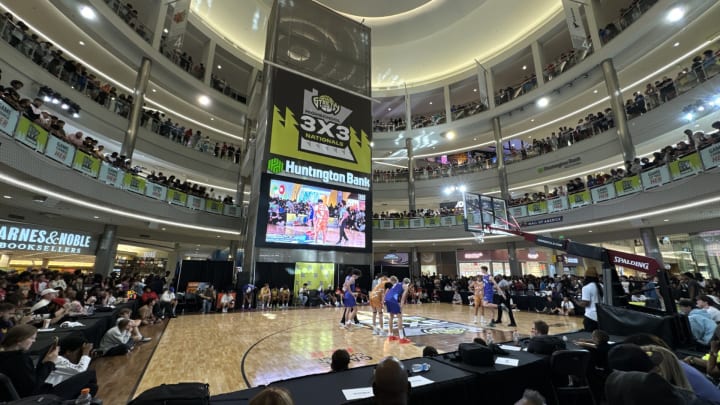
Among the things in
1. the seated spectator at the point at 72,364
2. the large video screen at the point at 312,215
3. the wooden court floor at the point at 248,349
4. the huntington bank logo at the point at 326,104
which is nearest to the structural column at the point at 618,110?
the wooden court floor at the point at 248,349

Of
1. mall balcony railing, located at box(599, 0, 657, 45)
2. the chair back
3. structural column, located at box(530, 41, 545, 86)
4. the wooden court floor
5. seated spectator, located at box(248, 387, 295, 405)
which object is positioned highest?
structural column, located at box(530, 41, 545, 86)

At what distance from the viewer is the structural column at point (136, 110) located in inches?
598

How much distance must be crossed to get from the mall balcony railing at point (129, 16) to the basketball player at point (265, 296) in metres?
14.0

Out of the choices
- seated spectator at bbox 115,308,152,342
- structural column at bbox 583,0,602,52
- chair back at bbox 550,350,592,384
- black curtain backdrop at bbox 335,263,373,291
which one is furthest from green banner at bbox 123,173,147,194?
structural column at bbox 583,0,602,52

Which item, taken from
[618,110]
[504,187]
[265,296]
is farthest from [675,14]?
[265,296]

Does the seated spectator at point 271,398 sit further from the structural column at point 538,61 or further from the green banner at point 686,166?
the structural column at point 538,61

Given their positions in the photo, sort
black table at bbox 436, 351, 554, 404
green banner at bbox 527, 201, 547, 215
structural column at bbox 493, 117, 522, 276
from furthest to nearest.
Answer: structural column at bbox 493, 117, 522, 276 < green banner at bbox 527, 201, 547, 215 < black table at bbox 436, 351, 554, 404

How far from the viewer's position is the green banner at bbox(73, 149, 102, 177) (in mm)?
9711

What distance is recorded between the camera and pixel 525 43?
2062cm

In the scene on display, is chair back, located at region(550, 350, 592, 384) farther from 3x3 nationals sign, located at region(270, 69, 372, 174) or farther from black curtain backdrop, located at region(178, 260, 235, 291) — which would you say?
3x3 nationals sign, located at region(270, 69, 372, 174)

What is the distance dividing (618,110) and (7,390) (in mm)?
20889

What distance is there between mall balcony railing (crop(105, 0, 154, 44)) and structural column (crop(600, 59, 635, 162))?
2360cm

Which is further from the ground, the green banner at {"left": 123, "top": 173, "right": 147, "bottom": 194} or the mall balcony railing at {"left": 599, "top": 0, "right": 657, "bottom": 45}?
the mall balcony railing at {"left": 599, "top": 0, "right": 657, "bottom": 45}

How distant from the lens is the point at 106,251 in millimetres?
15414
